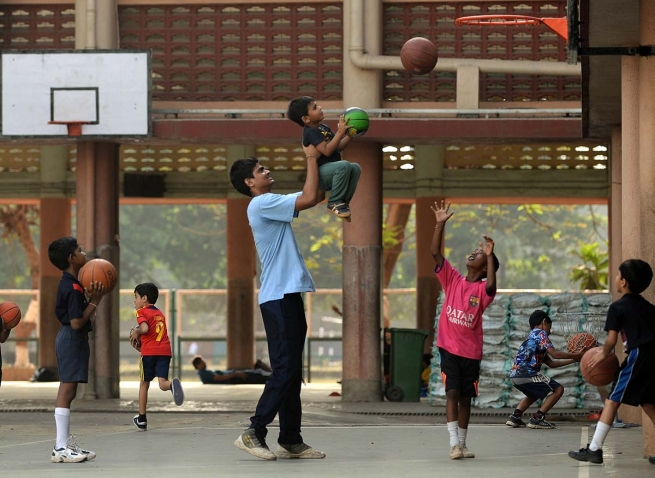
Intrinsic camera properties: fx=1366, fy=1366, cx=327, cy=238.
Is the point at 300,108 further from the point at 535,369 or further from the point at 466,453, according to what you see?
the point at 535,369

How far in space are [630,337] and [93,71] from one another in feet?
40.4

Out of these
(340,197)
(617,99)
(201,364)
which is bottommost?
(201,364)

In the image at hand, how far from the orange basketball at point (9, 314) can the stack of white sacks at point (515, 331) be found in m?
7.94

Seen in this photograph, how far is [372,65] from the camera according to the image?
19984 mm

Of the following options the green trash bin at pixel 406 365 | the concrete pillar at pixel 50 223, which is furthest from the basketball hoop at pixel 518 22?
the concrete pillar at pixel 50 223

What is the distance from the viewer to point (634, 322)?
961 cm

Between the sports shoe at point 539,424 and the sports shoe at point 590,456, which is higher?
the sports shoe at point 590,456

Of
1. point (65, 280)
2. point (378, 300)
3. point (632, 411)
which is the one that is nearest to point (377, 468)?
point (65, 280)

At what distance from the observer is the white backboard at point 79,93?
2003 centimetres

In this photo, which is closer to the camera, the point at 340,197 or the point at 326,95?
the point at 340,197

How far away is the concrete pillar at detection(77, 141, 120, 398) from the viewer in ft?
67.4

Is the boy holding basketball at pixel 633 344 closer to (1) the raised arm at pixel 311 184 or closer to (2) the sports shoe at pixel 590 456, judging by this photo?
(2) the sports shoe at pixel 590 456

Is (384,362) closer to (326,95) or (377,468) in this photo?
(326,95)

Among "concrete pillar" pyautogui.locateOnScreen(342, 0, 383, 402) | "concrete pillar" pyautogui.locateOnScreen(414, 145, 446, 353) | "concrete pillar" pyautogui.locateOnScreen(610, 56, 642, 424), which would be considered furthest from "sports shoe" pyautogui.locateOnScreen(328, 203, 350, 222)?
"concrete pillar" pyautogui.locateOnScreen(414, 145, 446, 353)
